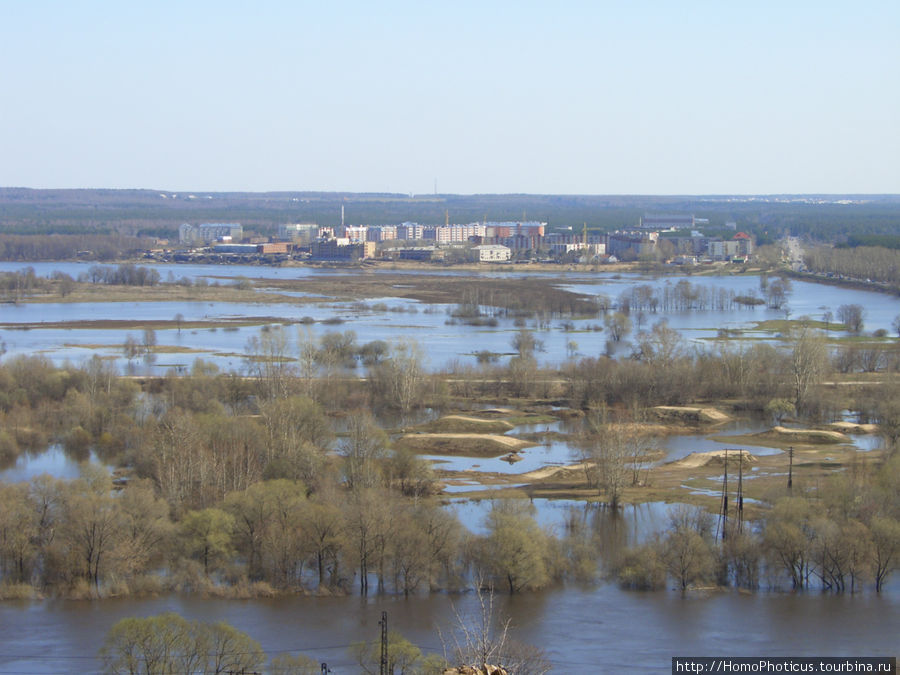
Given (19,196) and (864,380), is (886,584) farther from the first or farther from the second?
(19,196)

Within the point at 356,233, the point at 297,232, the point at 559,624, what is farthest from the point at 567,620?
the point at 297,232

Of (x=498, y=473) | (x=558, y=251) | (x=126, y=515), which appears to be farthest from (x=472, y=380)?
(x=558, y=251)

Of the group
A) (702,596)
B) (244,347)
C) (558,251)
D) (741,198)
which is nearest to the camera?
(702,596)

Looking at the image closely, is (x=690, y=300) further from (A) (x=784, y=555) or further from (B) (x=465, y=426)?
(A) (x=784, y=555)

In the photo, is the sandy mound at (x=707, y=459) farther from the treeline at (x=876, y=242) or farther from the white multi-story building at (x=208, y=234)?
the white multi-story building at (x=208, y=234)

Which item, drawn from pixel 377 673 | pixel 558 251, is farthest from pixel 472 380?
pixel 558 251

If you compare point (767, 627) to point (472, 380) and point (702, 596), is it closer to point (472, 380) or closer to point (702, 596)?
point (702, 596)

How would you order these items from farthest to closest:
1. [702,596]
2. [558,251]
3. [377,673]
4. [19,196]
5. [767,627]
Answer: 1. [19,196]
2. [558,251]
3. [702,596]
4. [767,627]
5. [377,673]

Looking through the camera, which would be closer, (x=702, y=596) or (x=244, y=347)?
(x=702, y=596)
